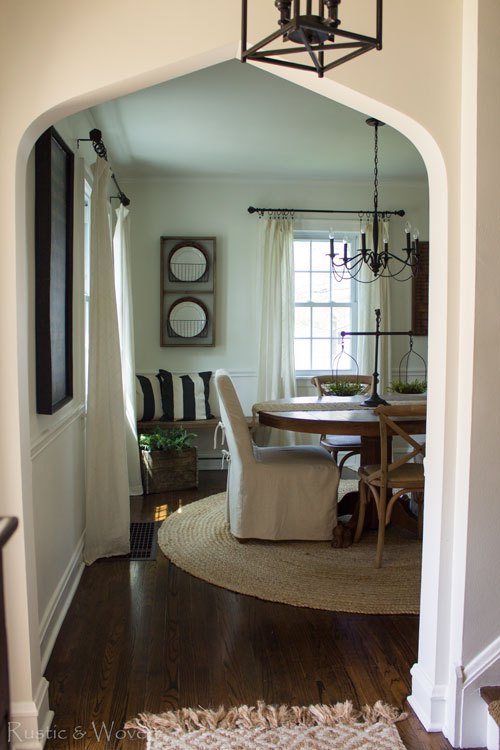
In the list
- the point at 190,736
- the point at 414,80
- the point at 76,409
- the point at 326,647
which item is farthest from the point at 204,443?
the point at 414,80

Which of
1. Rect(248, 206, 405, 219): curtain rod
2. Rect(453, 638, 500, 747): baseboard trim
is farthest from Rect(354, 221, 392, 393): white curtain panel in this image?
Rect(453, 638, 500, 747): baseboard trim

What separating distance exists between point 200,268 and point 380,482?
302cm

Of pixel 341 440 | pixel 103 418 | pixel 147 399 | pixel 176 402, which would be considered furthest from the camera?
pixel 176 402

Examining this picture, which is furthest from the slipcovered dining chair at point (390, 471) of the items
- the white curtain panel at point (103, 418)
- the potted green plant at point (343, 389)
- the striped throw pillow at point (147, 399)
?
the striped throw pillow at point (147, 399)

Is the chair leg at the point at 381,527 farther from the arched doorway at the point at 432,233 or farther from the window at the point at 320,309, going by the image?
the window at the point at 320,309

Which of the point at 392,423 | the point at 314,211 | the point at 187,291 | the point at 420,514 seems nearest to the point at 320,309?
the point at 314,211

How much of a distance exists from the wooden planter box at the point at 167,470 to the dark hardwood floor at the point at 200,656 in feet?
5.53

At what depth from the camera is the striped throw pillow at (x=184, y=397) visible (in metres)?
5.70

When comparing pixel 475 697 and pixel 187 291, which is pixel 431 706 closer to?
pixel 475 697

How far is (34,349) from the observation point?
2725mm

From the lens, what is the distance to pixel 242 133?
15.2 feet

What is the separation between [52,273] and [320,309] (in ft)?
12.4

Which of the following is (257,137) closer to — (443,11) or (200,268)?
(200,268)

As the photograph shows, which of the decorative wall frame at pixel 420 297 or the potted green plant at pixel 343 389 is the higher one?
the decorative wall frame at pixel 420 297
